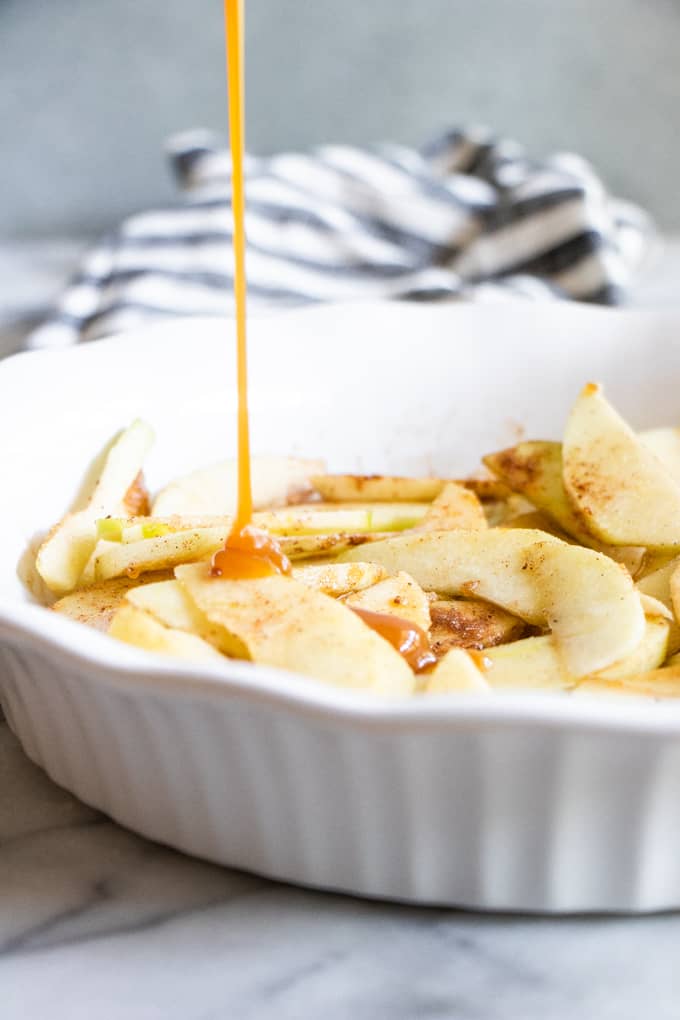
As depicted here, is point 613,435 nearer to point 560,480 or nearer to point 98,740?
point 560,480

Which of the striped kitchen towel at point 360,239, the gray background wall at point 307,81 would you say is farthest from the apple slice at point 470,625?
the gray background wall at point 307,81

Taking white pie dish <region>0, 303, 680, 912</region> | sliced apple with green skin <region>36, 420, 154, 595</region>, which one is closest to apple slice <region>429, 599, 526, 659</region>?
white pie dish <region>0, 303, 680, 912</region>

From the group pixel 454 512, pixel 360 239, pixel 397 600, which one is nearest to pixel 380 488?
pixel 454 512

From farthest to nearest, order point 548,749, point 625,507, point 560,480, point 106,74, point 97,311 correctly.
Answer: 1. point 106,74
2. point 97,311
3. point 560,480
4. point 625,507
5. point 548,749

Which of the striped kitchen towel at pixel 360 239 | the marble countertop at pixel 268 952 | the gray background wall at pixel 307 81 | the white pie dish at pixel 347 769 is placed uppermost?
the gray background wall at pixel 307 81

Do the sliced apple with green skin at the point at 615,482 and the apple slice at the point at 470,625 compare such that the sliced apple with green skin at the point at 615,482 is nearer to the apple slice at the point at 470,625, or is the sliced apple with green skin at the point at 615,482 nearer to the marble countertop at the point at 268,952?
the apple slice at the point at 470,625

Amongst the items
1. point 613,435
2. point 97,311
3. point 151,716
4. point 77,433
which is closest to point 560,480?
point 613,435

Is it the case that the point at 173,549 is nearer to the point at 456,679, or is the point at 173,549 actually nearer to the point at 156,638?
the point at 156,638
